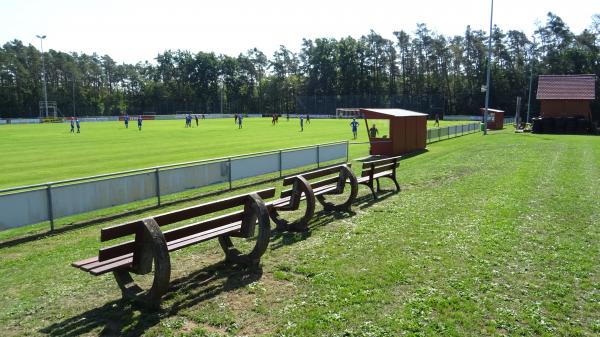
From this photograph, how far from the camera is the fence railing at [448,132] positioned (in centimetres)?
2967

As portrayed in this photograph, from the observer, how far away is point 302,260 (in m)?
6.75

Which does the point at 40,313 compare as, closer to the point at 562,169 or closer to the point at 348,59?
the point at 562,169

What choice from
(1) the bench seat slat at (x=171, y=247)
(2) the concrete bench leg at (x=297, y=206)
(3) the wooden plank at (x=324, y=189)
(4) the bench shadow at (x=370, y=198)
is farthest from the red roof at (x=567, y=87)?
(1) the bench seat slat at (x=171, y=247)

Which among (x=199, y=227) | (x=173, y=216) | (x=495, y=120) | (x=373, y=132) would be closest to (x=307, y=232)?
(x=199, y=227)

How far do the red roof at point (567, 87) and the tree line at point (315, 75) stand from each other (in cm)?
3700

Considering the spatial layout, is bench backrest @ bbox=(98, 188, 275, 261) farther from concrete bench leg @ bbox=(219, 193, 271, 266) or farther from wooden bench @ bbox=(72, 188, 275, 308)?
concrete bench leg @ bbox=(219, 193, 271, 266)

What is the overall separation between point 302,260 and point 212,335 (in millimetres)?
2353

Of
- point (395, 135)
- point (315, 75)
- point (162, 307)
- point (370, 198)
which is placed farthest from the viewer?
point (315, 75)

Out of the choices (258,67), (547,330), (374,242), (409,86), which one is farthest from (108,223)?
(258,67)

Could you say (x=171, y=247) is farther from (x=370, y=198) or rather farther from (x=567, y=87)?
(x=567, y=87)

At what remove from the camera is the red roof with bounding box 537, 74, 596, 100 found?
132 feet

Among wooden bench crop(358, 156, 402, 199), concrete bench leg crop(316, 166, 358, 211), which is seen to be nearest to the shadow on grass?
concrete bench leg crop(316, 166, 358, 211)

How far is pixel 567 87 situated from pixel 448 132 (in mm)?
16685

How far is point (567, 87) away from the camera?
41406 millimetres
